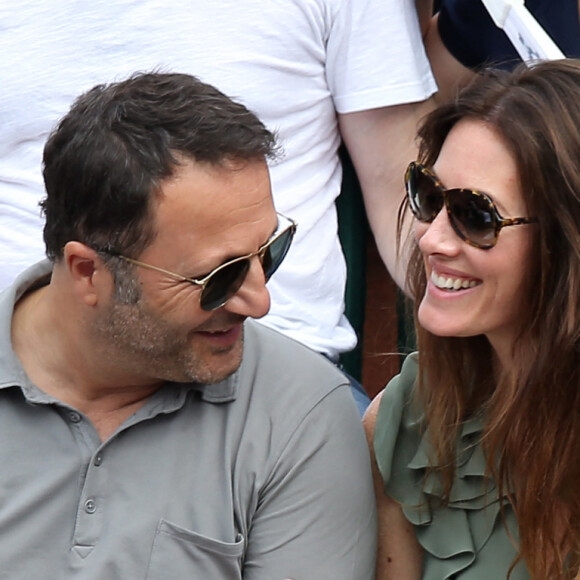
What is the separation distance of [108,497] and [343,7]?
3.60ft

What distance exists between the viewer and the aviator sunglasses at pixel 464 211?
1547 mm

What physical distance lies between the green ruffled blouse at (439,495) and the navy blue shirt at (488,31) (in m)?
0.68

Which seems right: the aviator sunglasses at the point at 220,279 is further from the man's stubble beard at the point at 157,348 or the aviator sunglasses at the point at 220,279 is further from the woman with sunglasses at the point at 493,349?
the woman with sunglasses at the point at 493,349

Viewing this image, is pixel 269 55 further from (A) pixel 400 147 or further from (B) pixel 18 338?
(B) pixel 18 338

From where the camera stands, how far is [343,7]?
7.29 feet

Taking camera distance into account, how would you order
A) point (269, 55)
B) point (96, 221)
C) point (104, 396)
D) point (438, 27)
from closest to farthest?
1. point (96, 221)
2. point (104, 396)
3. point (269, 55)
4. point (438, 27)

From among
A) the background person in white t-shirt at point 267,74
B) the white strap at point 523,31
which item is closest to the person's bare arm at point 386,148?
the background person in white t-shirt at point 267,74

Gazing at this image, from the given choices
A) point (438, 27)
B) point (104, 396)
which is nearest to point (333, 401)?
→ point (104, 396)

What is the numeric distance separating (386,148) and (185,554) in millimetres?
1012

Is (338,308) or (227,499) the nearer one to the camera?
(227,499)

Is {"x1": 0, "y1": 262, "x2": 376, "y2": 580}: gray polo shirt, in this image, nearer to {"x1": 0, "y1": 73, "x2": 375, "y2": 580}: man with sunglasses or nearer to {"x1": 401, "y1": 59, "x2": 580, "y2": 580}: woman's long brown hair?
{"x1": 0, "y1": 73, "x2": 375, "y2": 580}: man with sunglasses

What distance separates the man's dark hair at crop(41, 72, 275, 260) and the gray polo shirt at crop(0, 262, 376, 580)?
250 mm

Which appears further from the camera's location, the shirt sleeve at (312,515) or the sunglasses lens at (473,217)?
the shirt sleeve at (312,515)

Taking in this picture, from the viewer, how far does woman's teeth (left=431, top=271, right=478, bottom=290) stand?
1623 millimetres
